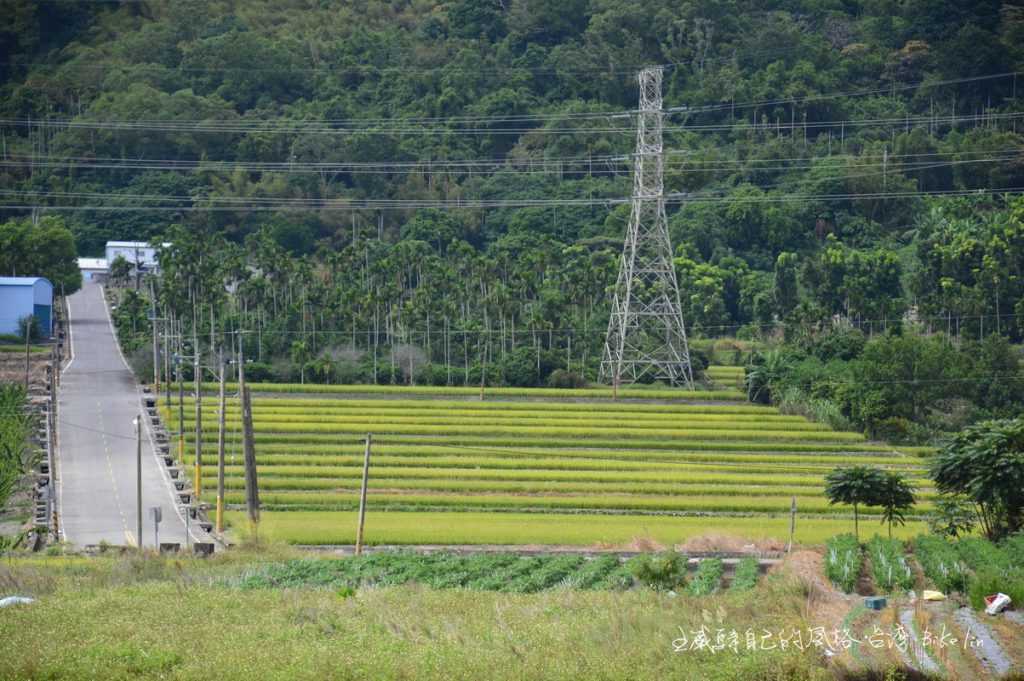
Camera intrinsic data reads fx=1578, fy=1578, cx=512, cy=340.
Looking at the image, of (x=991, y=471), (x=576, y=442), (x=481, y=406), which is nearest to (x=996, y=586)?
(x=991, y=471)

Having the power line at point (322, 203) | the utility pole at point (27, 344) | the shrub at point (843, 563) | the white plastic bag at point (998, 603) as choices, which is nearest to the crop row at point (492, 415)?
the utility pole at point (27, 344)

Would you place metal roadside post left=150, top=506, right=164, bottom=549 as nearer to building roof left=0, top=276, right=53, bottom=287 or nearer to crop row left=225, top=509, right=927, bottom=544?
crop row left=225, top=509, right=927, bottom=544

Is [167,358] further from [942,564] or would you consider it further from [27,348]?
[942,564]

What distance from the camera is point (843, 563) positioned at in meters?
32.6

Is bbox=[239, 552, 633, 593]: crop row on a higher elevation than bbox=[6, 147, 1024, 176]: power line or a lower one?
lower

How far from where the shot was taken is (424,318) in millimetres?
74688

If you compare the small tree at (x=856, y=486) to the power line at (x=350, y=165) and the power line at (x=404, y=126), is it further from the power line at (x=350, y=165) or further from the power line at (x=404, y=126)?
the power line at (x=404, y=126)

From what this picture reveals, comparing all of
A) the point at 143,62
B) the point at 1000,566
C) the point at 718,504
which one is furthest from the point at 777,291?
the point at 143,62

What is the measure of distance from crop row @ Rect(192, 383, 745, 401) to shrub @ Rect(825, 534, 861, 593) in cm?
3063

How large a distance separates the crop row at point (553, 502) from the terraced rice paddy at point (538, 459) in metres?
0.06

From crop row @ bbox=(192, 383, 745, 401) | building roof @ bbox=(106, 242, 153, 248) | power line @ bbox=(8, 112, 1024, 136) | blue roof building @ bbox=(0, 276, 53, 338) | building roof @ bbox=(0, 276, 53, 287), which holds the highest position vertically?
power line @ bbox=(8, 112, 1024, 136)

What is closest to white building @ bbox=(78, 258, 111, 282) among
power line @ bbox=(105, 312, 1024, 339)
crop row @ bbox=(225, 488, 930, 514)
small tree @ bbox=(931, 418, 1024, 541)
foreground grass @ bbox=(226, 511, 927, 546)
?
power line @ bbox=(105, 312, 1024, 339)

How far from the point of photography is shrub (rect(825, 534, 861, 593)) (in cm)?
3106

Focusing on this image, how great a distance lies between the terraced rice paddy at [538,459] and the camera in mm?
47844
